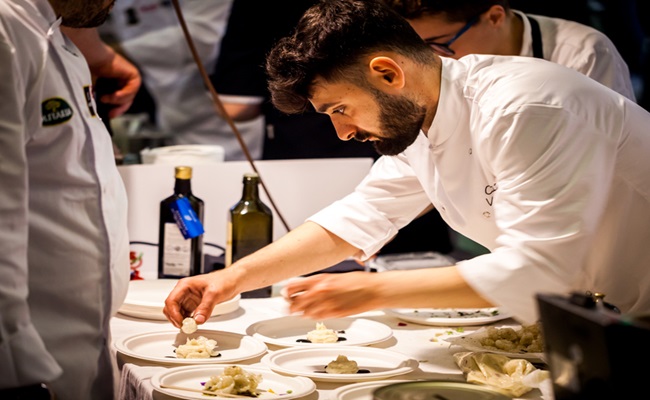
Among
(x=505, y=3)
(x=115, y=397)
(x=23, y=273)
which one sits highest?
(x=505, y=3)

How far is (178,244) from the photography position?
2.75m

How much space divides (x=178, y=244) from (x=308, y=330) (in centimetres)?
71

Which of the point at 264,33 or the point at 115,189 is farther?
the point at 264,33

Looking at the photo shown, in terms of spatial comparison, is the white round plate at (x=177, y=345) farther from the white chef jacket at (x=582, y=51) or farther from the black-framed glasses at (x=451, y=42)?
the white chef jacket at (x=582, y=51)

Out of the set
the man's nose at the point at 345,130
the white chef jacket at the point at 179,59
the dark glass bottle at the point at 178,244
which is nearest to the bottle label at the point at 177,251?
the dark glass bottle at the point at 178,244

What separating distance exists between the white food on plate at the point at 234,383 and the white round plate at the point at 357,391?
0.54ft

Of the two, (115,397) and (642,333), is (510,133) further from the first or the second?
(115,397)

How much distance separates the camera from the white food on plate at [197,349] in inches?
75.2

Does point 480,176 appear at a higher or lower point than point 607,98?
lower

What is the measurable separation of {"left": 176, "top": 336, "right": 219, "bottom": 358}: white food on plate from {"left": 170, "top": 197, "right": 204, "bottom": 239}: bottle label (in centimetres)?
67

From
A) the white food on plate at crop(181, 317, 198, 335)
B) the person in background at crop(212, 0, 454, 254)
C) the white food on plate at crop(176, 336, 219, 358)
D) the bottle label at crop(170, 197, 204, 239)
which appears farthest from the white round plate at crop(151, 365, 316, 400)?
the person in background at crop(212, 0, 454, 254)

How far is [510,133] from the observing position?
182 cm

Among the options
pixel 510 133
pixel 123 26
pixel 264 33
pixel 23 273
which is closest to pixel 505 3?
pixel 510 133

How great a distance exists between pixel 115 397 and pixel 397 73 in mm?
924
